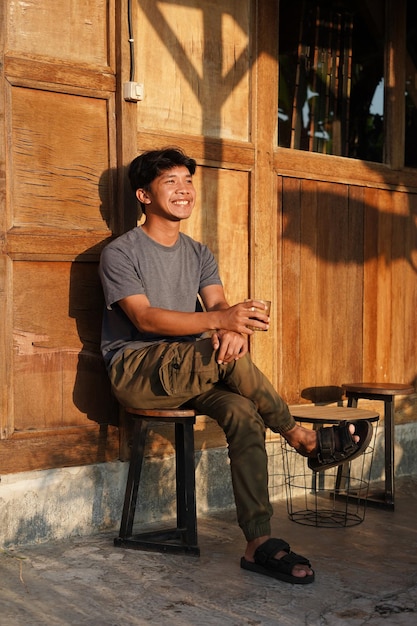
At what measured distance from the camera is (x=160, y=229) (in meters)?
4.40

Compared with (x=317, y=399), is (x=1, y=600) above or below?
below

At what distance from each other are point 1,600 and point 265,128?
9.78 feet

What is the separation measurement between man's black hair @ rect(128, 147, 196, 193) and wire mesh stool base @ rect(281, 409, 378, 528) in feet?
5.69

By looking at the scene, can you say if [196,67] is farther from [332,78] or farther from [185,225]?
[332,78]

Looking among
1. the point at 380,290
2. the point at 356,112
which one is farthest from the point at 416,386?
the point at 356,112

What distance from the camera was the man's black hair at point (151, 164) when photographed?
4.30 metres

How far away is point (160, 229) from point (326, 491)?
80.0 inches

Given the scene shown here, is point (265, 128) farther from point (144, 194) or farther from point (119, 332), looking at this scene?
point (119, 332)

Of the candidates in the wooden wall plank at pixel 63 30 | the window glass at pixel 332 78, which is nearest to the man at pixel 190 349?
the wooden wall plank at pixel 63 30

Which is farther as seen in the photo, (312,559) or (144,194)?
(144,194)

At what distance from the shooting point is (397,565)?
3.94 meters

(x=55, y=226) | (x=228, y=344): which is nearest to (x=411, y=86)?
(x=55, y=226)

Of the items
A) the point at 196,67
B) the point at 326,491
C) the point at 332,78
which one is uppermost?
the point at 332,78

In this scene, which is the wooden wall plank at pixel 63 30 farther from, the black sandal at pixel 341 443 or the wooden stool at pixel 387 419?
the wooden stool at pixel 387 419
